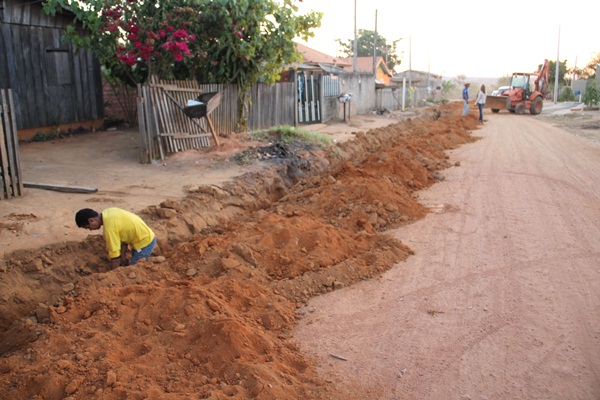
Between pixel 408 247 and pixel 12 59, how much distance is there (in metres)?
11.4

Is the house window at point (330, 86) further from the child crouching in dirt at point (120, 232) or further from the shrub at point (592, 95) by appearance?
the shrub at point (592, 95)

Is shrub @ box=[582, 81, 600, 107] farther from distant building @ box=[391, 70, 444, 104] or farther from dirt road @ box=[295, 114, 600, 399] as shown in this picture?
dirt road @ box=[295, 114, 600, 399]

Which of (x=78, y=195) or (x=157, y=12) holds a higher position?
(x=157, y=12)

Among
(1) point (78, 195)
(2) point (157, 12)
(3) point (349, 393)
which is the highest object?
(2) point (157, 12)

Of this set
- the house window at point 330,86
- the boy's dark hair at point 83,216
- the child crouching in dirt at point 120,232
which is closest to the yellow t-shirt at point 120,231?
the child crouching in dirt at point 120,232

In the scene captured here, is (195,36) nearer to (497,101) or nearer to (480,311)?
(480,311)

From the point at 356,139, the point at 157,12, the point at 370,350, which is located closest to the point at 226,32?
the point at 157,12

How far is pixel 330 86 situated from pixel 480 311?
18283 millimetres

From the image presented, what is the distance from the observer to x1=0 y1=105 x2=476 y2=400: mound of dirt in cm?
382

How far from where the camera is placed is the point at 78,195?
8.00 m

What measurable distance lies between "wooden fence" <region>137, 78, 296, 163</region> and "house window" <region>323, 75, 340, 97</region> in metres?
6.35

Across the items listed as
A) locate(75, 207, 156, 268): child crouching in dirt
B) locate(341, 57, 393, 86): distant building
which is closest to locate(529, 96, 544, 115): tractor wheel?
locate(341, 57, 393, 86): distant building

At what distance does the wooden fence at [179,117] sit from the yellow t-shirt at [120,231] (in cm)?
528

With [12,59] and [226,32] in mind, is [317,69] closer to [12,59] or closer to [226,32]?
[226,32]
